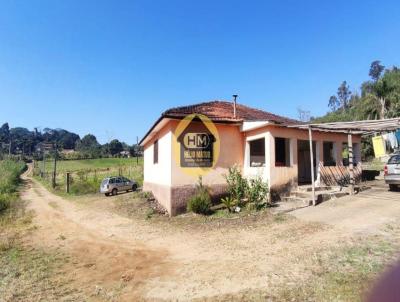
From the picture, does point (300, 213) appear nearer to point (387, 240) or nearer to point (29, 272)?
point (387, 240)

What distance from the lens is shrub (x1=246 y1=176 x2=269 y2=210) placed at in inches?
469

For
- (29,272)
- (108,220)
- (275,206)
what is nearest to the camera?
(29,272)

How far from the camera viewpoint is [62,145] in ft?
417

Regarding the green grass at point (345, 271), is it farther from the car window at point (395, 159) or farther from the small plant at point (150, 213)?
the small plant at point (150, 213)

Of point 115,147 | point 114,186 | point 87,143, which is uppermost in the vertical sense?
→ point 87,143

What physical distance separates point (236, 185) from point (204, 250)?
4.90m

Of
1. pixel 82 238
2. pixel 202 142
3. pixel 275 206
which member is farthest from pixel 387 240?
pixel 82 238

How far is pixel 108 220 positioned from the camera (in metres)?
13.1

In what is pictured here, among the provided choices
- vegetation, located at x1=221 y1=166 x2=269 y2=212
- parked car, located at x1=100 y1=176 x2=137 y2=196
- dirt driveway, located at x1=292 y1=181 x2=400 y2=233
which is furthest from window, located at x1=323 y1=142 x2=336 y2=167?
parked car, located at x1=100 y1=176 x2=137 y2=196

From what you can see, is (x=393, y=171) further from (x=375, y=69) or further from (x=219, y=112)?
(x=375, y=69)

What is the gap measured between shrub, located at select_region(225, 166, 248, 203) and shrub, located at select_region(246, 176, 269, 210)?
0.24 meters

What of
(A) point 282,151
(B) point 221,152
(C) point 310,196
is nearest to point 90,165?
(A) point 282,151

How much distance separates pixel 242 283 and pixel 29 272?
4781mm

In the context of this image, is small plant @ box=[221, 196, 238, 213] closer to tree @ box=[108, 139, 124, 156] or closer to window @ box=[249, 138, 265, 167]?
window @ box=[249, 138, 265, 167]
